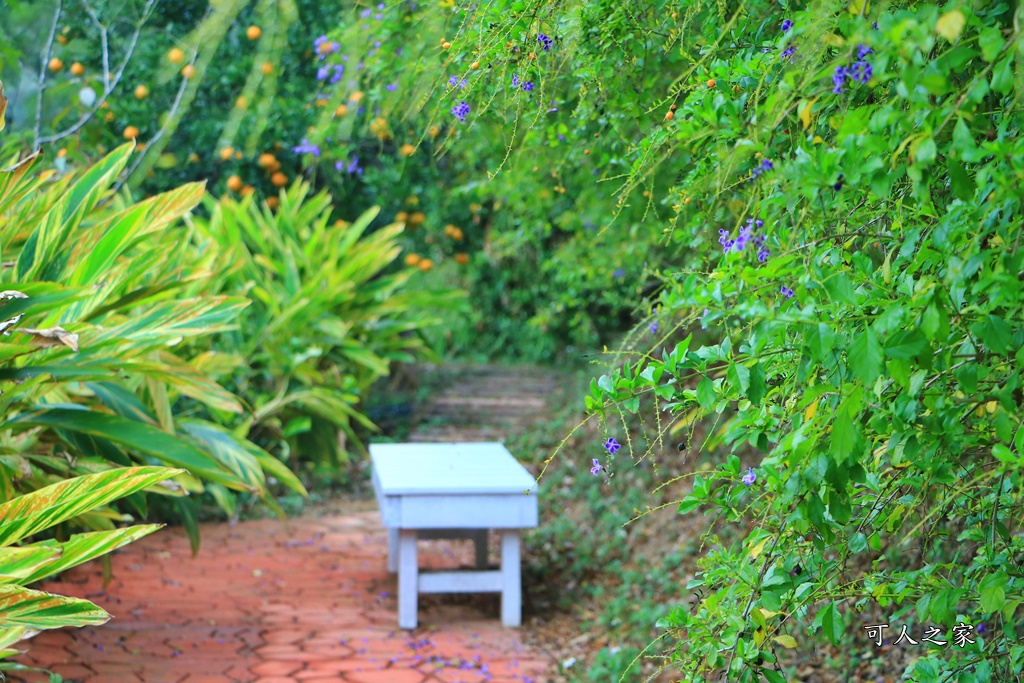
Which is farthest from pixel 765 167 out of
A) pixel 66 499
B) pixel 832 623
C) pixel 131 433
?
pixel 131 433

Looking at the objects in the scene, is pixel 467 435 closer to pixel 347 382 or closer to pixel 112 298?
pixel 347 382

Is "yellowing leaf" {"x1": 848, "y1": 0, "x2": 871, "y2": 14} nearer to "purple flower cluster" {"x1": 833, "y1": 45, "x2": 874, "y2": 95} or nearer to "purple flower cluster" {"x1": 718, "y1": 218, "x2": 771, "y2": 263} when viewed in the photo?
"purple flower cluster" {"x1": 833, "y1": 45, "x2": 874, "y2": 95}

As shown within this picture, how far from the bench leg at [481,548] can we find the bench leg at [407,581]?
0.46 meters

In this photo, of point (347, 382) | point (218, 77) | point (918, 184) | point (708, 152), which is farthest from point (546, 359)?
point (918, 184)

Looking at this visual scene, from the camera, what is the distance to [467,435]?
684 cm

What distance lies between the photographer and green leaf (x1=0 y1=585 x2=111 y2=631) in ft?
5.57

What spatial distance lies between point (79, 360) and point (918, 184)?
2.18 meters

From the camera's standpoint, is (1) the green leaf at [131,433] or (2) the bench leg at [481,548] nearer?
(1) the green leaf at [131,433]

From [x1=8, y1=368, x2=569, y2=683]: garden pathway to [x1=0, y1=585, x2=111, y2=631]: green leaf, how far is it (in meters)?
1.09

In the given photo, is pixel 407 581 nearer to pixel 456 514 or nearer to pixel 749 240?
pixel 456 514

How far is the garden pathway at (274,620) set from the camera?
3.02 metres

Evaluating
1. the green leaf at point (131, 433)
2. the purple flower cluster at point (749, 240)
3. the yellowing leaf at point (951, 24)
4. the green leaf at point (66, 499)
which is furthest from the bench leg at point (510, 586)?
the yellowing leaf at point (951, 24)

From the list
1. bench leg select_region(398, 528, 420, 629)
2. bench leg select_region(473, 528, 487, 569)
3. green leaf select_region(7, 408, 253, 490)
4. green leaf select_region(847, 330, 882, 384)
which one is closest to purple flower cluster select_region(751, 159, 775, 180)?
green leaf select_region(847, 330, 882, 384)

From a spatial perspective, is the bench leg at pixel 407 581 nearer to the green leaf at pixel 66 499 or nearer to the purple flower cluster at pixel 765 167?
the green leaf at pixel 66 499
